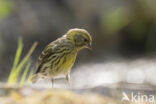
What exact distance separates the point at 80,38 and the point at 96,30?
27.8ft

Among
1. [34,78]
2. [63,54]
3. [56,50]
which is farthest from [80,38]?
[34,78]

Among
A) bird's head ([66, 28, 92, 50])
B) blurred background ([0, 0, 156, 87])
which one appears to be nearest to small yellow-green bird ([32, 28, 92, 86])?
bird's head ([66, 28, 92, 50])

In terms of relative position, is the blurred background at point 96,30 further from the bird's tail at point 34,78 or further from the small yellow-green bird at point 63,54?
the small yellow-green bird at point 63,54

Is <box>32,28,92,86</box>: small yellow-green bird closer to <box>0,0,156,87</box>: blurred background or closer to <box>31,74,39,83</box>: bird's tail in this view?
<box>31,74,39,83</box>: bird's tail

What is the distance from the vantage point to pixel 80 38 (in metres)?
7.26

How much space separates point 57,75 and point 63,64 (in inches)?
7.3

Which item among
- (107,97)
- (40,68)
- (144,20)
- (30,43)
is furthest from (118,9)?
(107,97)

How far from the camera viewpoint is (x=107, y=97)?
5820 millimetres

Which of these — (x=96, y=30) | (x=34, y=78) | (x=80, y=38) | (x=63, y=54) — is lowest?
(x=34, y=78)

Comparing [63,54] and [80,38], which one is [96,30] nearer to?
[63,54]

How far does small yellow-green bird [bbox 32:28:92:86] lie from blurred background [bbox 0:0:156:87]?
7.01m

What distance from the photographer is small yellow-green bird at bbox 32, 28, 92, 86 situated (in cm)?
732

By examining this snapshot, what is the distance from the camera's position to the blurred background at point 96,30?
15.1 m

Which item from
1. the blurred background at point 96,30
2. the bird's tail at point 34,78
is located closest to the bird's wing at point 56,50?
the bird's tail at point 34,78
